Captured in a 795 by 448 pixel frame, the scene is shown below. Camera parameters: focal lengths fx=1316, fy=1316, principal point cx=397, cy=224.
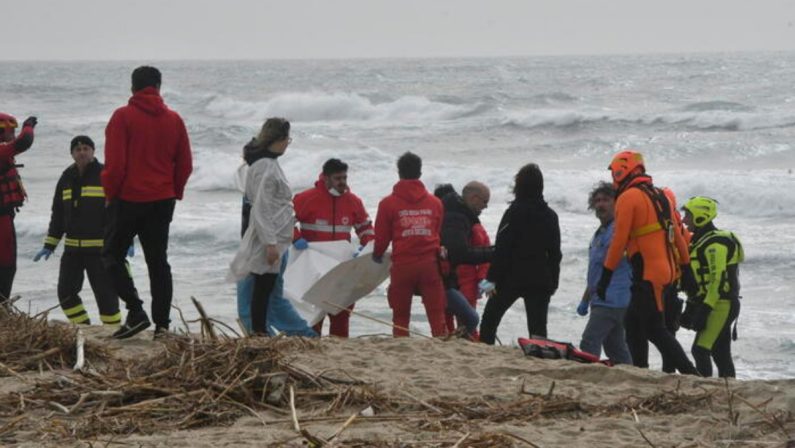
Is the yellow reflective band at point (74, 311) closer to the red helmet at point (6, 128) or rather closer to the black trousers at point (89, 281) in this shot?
the black trousers at point (89, 281)

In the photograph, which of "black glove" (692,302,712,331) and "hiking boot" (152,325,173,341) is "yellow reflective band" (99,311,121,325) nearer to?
"hiking boot" (152,325,173,341)

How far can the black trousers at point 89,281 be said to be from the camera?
9211mm

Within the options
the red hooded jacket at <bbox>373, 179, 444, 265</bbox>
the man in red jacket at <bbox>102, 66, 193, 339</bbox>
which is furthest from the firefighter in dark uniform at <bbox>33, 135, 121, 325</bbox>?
the red hooded jacket at <bbox>373, 179, 444, 265</bbox>

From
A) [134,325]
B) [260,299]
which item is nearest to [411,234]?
[260,299]

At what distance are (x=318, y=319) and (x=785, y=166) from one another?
75.8ft

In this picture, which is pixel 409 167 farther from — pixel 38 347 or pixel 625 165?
pixel 38 347

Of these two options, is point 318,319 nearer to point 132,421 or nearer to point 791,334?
point 132,421

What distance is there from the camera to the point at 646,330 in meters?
7.89

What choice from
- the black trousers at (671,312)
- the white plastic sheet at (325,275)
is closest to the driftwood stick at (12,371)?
the white plastic sheet at (325,275)

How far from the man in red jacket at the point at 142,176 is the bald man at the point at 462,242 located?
2466mm

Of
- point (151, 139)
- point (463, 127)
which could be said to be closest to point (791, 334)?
point (151, 139)

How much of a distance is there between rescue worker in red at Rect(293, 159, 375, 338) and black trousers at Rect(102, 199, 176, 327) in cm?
162

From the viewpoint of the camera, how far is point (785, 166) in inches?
1188

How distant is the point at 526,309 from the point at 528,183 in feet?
2.76
